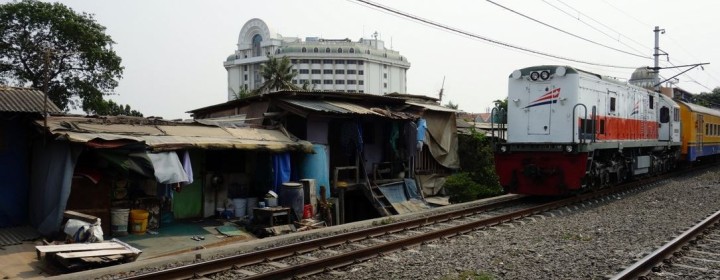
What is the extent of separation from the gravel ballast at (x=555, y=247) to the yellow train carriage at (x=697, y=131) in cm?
1009

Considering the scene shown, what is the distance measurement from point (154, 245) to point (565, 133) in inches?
403

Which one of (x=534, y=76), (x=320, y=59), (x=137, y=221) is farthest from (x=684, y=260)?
(x=320, y=59)

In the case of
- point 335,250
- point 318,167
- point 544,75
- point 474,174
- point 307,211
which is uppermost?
point 544,75

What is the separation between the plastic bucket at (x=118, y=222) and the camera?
9398 mm

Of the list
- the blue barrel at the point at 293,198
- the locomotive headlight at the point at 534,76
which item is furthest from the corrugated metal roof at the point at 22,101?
the locomotive headlight at the point at 534,76

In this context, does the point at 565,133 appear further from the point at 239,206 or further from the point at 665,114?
the point at 665,114

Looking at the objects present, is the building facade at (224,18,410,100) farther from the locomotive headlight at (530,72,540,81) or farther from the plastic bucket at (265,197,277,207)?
the plastic bucket at (265,197,277,207)

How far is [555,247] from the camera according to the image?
858 cm

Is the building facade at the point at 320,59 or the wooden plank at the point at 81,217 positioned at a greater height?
the building facade at the point at 320,59

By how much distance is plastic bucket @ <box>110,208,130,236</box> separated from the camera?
940cm

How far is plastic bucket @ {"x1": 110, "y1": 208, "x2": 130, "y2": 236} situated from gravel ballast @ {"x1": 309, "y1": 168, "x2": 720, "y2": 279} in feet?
14.7

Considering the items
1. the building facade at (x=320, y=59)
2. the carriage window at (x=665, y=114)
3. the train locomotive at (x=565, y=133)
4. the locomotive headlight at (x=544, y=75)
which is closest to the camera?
the train locomotive at (x=565, y=133)

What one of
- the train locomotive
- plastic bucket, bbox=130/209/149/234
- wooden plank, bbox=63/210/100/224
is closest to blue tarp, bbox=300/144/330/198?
plastic bucket, bbox=130/209/149/234

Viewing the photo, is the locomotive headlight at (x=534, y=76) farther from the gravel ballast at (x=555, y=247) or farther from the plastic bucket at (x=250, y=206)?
the plastic bucket at (x=250, y=206)
